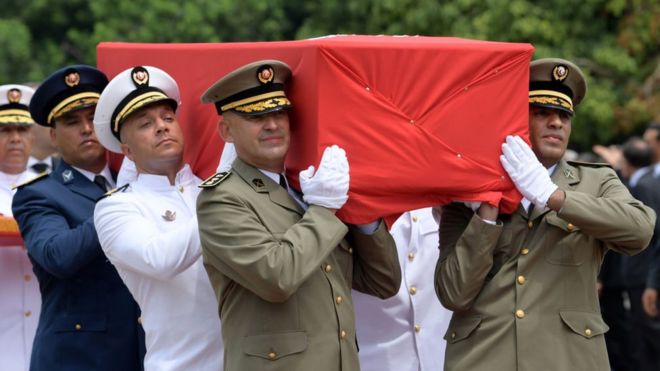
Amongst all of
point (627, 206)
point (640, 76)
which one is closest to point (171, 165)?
point (627, 206)

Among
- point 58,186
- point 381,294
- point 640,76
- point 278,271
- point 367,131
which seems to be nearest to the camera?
point 278,271

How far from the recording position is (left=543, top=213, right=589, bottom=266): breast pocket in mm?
4664

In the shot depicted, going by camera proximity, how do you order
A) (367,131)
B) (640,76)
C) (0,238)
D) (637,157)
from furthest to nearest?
(640,76) < (637,157) < (0,238) < (367,131)

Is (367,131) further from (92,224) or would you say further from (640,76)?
(640,76)

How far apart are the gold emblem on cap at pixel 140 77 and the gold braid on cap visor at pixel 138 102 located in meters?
0.06

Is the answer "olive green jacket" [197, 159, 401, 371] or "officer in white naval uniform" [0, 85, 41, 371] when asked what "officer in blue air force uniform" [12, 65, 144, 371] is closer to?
"officer in white naval uniform" [0, 85, 41, 371]

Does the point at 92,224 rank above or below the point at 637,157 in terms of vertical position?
above

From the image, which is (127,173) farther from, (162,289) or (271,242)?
(271,242)

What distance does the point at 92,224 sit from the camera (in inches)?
196

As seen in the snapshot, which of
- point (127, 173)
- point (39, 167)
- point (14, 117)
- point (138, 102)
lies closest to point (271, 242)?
point (138, 102)

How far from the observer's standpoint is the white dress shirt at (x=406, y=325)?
532cm

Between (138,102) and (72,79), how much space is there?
681 millimetres

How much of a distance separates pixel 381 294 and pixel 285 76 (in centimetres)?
100

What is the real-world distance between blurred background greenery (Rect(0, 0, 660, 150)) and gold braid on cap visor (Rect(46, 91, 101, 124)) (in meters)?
12.1
